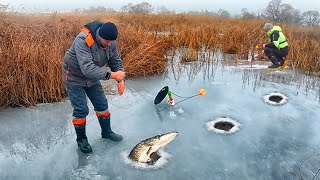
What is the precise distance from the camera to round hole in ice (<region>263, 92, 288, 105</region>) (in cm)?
562

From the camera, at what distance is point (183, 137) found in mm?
4238

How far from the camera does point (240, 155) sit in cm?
378

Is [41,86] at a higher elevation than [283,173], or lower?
higher

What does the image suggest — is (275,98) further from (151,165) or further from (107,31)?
(107,31)

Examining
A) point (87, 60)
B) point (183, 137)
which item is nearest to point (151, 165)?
point (183, 137)

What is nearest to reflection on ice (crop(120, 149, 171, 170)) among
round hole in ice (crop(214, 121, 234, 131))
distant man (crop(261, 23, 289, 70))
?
round hole in ice (crop(214, 121, 234, 131))

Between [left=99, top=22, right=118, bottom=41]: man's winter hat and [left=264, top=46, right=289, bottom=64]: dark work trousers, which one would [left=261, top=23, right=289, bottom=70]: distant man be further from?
[left=99, top=22, right=118, bottom=41]: man's winter hat

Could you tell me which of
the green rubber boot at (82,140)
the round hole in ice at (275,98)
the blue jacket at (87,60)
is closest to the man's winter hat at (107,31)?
the blue jacket at (87,60)

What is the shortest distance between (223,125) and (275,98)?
1709 mm

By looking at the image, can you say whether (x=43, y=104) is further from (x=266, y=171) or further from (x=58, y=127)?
Result: (x=266, y=171)

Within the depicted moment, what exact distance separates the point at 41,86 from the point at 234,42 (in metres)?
7.15

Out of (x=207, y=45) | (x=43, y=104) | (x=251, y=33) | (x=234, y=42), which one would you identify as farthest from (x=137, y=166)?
(x=251, y=33)

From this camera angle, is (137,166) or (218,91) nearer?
(137,166)

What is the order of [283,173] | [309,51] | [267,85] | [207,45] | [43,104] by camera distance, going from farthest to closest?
[207,45] < [309,51] < [267,85] < [43,104] < [283,173]
